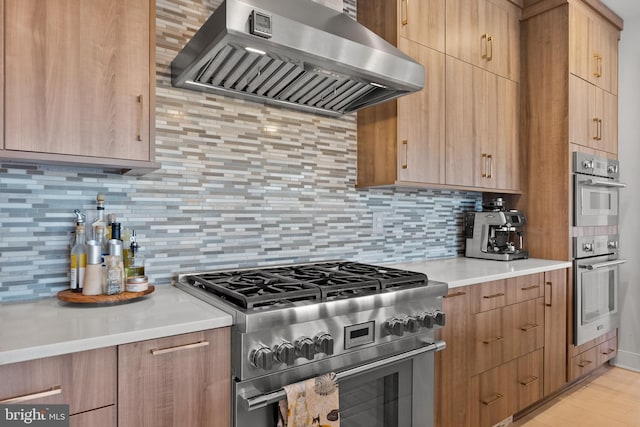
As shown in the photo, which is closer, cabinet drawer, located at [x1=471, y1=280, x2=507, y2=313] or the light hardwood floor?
cabinet drawer, located at [x1=471, y1=280, x2=507, y2=313]

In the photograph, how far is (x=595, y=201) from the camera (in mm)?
2965

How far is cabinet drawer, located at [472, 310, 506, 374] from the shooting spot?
2090 millimetres

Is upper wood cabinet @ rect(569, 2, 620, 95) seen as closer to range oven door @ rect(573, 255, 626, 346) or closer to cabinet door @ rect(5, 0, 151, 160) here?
range oven door @ rect(573, 255, 626, 346)

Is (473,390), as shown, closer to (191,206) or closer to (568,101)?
(191,206)

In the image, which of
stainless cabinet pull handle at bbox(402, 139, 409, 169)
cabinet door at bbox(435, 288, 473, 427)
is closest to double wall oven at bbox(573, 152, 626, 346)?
cabinet door at bbox(435, 288, 473, 427)

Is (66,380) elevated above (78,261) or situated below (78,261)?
below

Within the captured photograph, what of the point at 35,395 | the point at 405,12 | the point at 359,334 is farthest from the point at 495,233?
the point at 35,395

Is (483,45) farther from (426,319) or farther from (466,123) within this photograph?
(426,319)

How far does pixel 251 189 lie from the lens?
1.99 metres

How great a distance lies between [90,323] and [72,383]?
0.61 feet

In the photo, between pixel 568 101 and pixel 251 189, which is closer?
pixel 251 189

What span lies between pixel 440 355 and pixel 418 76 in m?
1.31

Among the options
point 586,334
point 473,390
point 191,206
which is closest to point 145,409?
point 191,206

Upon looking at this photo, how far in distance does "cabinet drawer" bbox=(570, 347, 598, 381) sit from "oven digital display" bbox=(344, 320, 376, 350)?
2.08 metres
